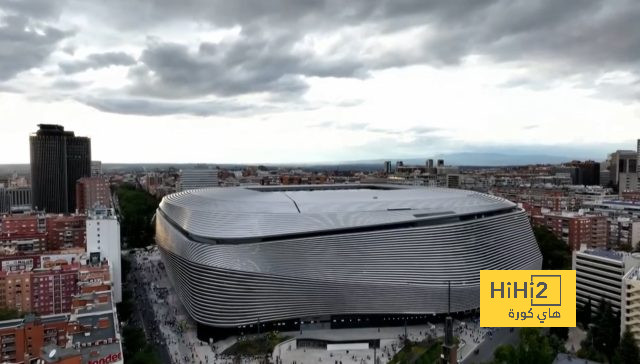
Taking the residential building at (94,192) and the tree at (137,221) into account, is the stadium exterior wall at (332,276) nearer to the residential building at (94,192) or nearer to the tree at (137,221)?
the tree at (137,221)

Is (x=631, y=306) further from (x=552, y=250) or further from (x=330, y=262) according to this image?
(x=552, y=250)

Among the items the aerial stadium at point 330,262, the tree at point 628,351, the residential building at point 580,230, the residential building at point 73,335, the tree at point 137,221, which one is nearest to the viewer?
the residential building at point 73,335

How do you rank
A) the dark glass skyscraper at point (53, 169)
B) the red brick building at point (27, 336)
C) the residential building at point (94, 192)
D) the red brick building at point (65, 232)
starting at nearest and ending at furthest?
the red brick building at point (27, 336) < the red brick building at point (65, 232) < the residential building at point (94, 192) < the dark glass skyscraper at point (53, 169)

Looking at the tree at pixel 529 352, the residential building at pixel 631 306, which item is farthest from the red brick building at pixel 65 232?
the residential building at pixel 631 306

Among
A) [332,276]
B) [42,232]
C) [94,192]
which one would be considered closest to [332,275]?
[332,276]

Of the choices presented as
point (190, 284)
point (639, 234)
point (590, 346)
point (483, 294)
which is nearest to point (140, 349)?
point (190, 284)

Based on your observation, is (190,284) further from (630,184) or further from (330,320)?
(630,184)
